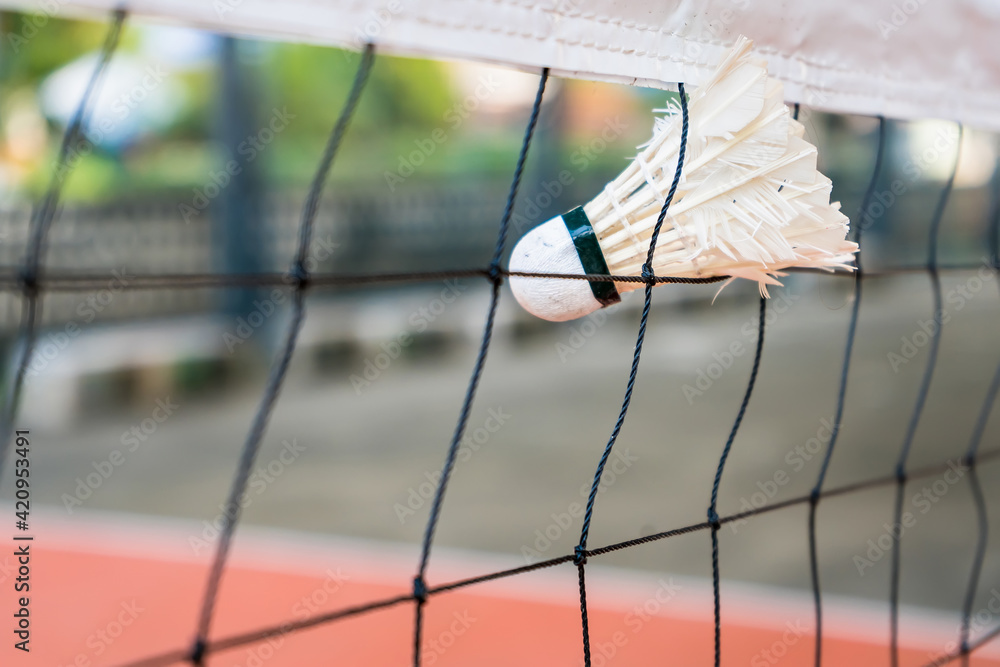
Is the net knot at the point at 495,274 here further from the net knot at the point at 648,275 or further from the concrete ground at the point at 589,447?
the concrete ground at the point at 589,447

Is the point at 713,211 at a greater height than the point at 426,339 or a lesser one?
lesser

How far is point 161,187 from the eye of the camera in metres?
5.66

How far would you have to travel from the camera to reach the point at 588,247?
606 mm

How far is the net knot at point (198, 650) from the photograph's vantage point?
47 cm

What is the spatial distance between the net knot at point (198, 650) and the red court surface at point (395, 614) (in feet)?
4.44

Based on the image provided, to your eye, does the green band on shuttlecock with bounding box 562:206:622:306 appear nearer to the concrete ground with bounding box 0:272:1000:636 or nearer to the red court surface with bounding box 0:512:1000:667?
the red court surface with bounding box 0:512:1000:667

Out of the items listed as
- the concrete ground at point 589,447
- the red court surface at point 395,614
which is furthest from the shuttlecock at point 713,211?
the concrete ground at point 589,447

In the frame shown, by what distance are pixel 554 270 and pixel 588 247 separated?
3 centimetres

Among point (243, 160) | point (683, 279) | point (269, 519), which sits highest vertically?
point (243, 160)

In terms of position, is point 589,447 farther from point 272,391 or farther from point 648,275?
point 272,391

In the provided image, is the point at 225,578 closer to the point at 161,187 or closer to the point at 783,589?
the point at 783,589

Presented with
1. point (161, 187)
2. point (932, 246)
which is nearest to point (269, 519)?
point (932, 246)

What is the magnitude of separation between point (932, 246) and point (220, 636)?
5.34 feet

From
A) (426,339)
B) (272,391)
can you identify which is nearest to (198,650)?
(272,391)
